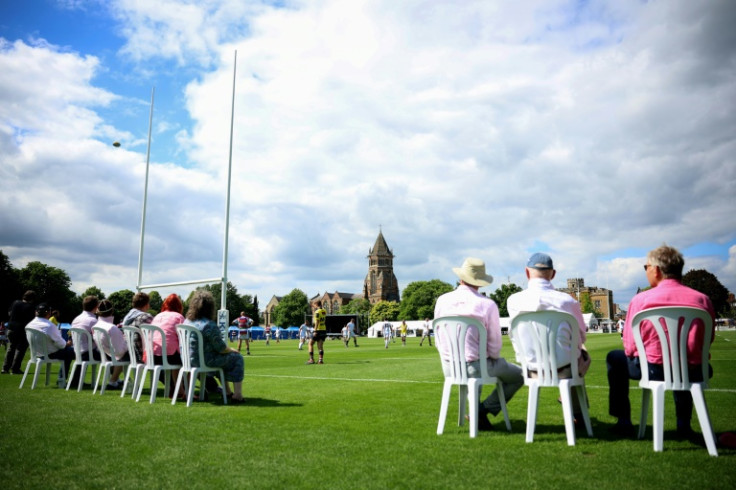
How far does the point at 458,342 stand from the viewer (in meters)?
5.38

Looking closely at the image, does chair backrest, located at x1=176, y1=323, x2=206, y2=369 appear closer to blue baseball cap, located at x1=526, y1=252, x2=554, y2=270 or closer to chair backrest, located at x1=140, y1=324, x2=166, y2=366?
chair backrest, located at x1=140, y1=324, x2=166, y2=366

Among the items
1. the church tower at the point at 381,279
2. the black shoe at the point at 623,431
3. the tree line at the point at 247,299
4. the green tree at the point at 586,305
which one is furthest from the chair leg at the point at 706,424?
the church tower at the point at 381,279

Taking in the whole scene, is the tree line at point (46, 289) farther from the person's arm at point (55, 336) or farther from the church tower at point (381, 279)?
the church tower at point (381, 279)

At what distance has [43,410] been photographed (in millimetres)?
7164

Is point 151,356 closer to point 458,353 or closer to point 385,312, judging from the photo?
point 458,353

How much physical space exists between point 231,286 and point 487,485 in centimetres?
11444

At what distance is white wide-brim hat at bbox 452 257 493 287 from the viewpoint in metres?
5.83

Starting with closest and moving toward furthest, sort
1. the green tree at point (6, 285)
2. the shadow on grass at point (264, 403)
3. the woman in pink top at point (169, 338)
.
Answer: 1. the shadow on grass at point (264, 403)
2. the woman in pink top at point (169, 338)
3. the green tree at point (6, 285)

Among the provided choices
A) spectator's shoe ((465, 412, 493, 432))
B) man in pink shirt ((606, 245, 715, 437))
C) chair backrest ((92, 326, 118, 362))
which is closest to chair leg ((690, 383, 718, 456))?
man in pink shirt ((606, 245, 715, 437))

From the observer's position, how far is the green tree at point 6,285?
64875mm

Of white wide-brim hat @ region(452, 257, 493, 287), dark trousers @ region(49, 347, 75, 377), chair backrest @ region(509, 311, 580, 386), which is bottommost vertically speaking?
dark trousers @ region(49, 347, 75, 377)

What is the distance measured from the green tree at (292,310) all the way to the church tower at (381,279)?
51.5 meters

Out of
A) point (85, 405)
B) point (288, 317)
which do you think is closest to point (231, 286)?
point (288, 317)

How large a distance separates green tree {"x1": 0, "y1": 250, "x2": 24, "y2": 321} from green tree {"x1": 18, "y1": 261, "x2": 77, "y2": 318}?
28.4 feet
